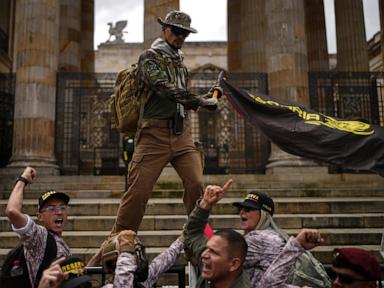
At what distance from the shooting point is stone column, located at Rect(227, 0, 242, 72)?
20141 mm

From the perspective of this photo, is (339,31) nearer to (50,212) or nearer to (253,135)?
(253,135)

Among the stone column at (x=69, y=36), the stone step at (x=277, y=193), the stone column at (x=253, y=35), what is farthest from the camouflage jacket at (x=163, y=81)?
the stone column at (x=69, y=36)

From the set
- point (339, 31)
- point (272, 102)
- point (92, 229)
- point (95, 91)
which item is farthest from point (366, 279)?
point (339, 31)

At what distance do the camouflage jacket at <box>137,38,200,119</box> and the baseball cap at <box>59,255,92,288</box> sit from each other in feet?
7.35

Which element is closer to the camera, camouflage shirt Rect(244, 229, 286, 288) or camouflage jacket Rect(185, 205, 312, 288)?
camouflage jacket Rect(185, 205, 312, 288)

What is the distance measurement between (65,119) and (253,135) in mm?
5899

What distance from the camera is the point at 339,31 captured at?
19.4 metres

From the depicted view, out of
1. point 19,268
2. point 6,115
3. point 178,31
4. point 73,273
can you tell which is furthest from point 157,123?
point 6,115

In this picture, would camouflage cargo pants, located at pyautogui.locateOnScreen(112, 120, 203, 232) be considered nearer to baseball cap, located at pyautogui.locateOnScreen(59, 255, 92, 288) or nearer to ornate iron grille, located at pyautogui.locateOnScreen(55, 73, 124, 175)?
baseball cap, located at pyautogui.locateOnScreen(59, 255, 92, 288)

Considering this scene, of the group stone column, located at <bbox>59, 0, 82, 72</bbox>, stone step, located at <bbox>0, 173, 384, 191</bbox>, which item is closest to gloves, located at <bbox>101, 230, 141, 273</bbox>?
stone step, located at <bbox>0, 173, 384, 191</bbox>

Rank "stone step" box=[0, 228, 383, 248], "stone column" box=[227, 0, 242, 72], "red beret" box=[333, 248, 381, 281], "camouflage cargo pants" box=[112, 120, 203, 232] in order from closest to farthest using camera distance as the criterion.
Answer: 1. "red beret" box=[333, 248, 381, 281]
2. "camouflage cargo pants" box=[112, 120, 203, 232]
3. "stone step" box=[0, 228, 383, 248]
4. "stone column" box=[227, 0, 242, 72]

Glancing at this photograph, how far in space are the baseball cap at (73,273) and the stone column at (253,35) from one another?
52.3 ft

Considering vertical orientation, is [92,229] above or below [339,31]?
below

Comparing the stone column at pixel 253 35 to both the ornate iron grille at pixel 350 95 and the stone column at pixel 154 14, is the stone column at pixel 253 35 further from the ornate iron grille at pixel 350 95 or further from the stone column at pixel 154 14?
the stone column at pixel 154 14
